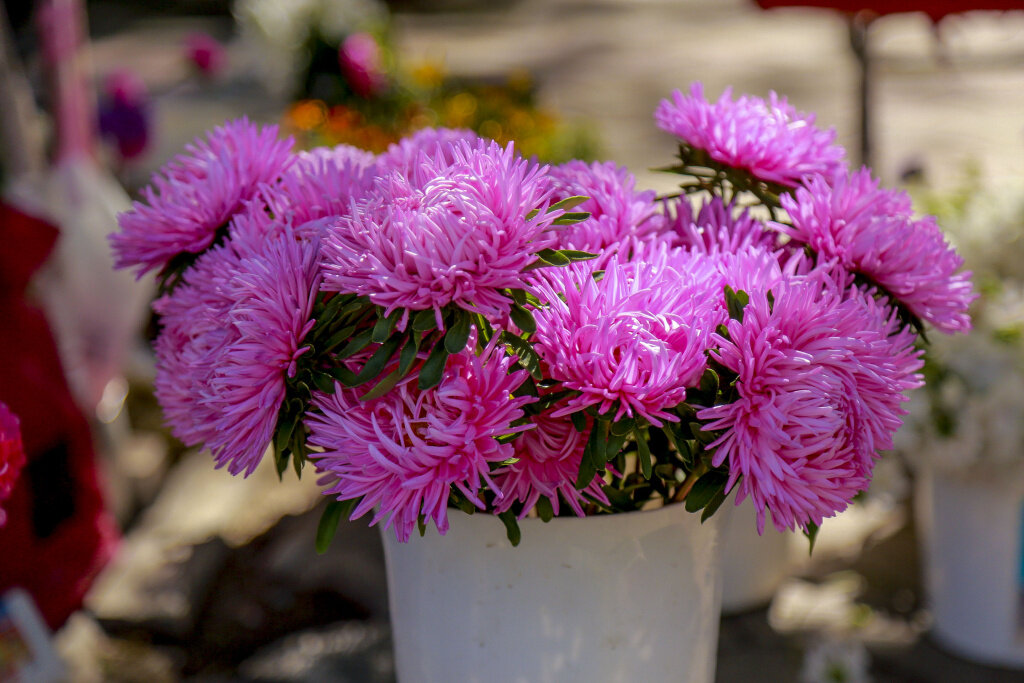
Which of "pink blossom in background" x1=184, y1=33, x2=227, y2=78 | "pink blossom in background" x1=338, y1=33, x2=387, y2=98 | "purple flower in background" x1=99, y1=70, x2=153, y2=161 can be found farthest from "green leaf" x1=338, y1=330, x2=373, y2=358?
"pink blossom in background" x1=184, y1=33, x2=227, y2=78

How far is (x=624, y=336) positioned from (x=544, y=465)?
105mm

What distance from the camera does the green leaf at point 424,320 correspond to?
1.76ft

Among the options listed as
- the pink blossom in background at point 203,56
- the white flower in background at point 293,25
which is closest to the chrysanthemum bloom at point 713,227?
the white flower in background at point 293,25

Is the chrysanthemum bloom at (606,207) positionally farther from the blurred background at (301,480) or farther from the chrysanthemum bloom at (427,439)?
the blurred background at (301,480)

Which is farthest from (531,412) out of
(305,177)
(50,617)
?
(50,617)

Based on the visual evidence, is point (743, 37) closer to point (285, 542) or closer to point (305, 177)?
point (285, 542)

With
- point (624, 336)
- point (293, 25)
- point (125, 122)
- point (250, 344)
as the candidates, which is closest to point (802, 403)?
A: point (624, 336)

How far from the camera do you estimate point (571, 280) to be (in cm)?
59

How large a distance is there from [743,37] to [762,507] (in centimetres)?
769

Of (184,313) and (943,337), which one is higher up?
(184,313)

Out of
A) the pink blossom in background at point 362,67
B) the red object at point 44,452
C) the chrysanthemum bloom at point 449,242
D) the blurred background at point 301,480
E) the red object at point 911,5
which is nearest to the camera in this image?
the chrysanthemum bloom at point 449,242

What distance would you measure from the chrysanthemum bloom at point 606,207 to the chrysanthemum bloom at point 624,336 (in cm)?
9

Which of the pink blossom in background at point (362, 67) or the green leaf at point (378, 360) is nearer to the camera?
the green leaf at point (378, 360)

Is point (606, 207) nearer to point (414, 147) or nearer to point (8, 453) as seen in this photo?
point (414, 147)
